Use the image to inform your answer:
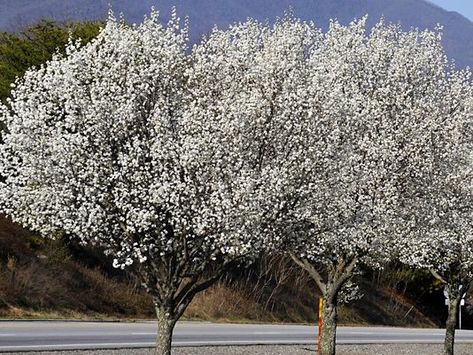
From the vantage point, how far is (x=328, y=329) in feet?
74.1

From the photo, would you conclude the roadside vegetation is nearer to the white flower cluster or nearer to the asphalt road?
the white flower cluster

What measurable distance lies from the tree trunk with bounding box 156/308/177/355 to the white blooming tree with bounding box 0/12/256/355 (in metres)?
0.47

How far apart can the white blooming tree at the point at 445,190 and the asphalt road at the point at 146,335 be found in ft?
26.1

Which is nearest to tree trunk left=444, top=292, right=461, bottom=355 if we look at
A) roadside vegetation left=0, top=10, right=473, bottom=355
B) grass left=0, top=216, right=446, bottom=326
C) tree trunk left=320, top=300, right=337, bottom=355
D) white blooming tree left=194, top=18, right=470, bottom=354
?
white blooming tree left=194, top=18, right=470, bottom=354

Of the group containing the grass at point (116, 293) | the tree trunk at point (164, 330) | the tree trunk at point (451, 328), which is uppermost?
the grass at point (116, 293)

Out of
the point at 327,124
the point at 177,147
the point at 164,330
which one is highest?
the point at 327,124

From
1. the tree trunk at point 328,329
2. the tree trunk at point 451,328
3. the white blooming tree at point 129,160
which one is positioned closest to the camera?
the white blooming tree at point 129,160

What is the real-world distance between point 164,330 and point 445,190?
32.3 feet

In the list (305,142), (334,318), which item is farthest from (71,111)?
(334,318)

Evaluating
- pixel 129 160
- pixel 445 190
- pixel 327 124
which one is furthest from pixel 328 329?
pixel 129 160

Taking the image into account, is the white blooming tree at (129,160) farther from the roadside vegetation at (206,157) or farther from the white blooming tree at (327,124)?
the white blooming tree at (327,124)

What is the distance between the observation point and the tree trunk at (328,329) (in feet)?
73.8

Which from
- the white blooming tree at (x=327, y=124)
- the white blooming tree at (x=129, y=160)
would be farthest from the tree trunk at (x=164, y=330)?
the white blooming tree at (x=327, y=124)

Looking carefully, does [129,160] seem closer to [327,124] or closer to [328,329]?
[327,124]
